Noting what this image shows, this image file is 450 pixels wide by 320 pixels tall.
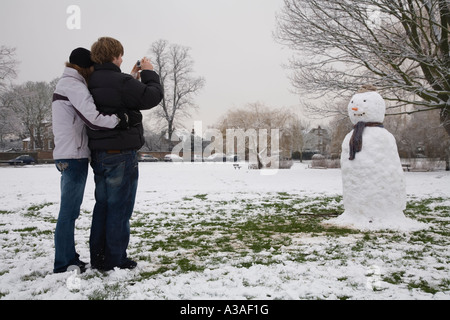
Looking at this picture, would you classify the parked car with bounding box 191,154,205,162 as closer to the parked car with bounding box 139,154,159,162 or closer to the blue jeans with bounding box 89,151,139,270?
the parked car with bounding box 139,154,159,162

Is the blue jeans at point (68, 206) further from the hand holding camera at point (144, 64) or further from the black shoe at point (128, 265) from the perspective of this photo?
the hand holding camera at point (144, 64)

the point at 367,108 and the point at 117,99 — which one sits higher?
the point at 367,108

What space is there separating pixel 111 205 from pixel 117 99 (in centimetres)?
95

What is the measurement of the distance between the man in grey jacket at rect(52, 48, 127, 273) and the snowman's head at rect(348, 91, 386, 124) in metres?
4.04

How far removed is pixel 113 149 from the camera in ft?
9.95

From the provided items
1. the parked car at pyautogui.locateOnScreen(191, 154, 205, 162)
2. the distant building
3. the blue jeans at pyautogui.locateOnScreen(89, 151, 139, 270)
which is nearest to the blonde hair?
the blue jeans at pyautogui.locateOnScreen(89, 151, 139, 270)

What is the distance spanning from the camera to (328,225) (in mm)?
5410

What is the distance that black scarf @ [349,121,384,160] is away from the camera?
5430 mm

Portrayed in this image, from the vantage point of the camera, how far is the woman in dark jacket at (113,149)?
304cm

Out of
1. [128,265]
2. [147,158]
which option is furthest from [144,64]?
[147,158]

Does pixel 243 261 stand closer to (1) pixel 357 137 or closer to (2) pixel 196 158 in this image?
(1) pixel 357 137

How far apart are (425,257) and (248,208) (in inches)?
171
